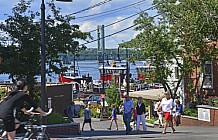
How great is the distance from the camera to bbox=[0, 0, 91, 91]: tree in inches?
746

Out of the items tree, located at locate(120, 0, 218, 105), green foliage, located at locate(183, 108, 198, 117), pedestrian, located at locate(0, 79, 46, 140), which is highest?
tree, located at locate(120, 0, 218, 105)

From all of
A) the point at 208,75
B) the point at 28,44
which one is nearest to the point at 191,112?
the point at 208,75

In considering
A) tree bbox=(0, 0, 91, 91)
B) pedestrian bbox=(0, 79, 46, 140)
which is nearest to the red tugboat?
tree bbox=(0, 0, 91, 91)

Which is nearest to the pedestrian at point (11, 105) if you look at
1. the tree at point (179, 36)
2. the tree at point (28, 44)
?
the tree at point (28, 44)

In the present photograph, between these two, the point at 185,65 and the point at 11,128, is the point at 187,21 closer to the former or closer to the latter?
the point at 185,65

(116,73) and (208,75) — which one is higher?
(208,75)

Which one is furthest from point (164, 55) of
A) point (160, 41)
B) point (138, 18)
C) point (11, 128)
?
point (11, 128)

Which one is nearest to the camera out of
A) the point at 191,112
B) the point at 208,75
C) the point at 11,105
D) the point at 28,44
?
the point at 11,105

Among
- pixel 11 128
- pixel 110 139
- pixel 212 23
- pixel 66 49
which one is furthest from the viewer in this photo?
pixel 212 23

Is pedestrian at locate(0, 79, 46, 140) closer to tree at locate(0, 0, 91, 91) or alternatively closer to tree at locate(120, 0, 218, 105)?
tree at locate(0, 0, 91, 91)

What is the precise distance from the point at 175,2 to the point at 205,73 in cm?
493

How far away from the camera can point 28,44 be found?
19047 mm

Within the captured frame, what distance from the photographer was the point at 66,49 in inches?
776

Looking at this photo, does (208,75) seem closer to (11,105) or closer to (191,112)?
(191,112)
